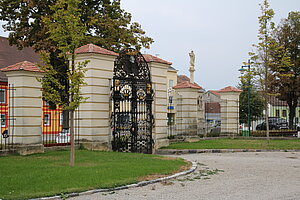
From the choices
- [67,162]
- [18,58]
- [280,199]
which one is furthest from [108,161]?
[18,58]

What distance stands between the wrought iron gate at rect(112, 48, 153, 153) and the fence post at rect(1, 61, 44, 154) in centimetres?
313

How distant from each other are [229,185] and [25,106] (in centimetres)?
789

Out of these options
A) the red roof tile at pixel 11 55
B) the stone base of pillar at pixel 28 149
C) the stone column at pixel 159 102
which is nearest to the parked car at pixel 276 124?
the stone column at pixel 159 102

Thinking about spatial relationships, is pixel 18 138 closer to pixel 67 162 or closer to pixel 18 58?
pixel 67 162

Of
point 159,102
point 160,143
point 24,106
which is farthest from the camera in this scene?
point 160,143

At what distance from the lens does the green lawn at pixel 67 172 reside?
8258 millimetres

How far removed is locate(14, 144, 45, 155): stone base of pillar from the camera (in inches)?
543

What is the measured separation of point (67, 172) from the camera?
994 cm

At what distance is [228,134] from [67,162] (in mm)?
15107

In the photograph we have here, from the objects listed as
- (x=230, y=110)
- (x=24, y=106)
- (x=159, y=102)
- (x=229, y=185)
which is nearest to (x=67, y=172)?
(x=229, y=185)

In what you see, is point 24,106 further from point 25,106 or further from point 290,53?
point 290,53

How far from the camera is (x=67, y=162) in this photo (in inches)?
465

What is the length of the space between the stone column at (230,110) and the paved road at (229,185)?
12048 mm

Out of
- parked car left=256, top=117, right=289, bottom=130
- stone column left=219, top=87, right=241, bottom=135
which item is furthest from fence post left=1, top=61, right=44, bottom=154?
parked car left=256, top=117, right=289, bottom=130
